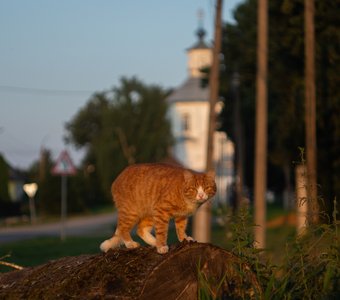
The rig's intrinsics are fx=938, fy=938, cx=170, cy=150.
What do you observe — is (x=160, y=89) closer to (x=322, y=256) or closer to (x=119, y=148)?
(x=119, y=148)

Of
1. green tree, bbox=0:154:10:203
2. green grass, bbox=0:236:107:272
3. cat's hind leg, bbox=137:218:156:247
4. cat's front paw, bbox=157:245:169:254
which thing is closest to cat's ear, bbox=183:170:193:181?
cat's hind leg, bbox=137:218:156:247

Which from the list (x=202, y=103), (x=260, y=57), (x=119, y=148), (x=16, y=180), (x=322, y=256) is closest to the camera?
(x=322, y=256)

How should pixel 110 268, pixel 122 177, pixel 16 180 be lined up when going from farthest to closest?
pixel 16 180
pixel 122 177
pixel 110 268

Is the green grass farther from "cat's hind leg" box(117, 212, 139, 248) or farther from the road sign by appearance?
"cat's hind leg" box(117, 212, 139, 248)

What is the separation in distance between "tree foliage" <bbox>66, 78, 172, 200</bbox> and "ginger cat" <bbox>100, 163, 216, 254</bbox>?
81.1m

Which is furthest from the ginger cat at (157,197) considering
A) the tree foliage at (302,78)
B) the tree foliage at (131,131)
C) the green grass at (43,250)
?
the tree foliage at (131,131)

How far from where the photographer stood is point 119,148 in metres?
92.4

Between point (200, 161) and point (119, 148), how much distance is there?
4768 cm

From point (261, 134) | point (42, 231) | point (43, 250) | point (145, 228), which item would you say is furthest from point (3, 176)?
point (145, 228)

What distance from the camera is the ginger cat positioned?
24.1 ft

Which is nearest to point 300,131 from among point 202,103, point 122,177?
point 122,177

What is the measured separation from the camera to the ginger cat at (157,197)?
7344mm

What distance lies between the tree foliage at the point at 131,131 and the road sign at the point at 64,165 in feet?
189

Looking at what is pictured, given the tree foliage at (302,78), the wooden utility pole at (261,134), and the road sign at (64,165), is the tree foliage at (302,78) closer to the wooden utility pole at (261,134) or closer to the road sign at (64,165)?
the wooden utility pole at (261,134)
